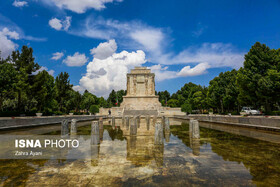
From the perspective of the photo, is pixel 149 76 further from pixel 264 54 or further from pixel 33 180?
pixel 33 180

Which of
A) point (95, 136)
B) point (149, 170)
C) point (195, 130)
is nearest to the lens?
point (149, 170)

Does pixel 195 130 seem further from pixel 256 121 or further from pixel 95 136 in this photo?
pixel 256 121

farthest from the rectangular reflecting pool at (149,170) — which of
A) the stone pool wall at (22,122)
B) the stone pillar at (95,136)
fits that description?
the stone pool wall at (22,122)

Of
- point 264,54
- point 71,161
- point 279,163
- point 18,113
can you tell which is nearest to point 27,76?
point 18,113

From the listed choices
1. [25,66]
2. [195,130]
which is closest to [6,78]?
[25,66]

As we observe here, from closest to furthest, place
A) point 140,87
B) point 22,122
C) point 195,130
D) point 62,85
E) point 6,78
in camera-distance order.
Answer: point 195,130, point 22,122, point 6,78, point 62,85, point 140,87

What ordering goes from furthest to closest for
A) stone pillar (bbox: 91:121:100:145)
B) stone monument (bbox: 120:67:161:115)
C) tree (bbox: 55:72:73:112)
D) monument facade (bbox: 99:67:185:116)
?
1. stone monument (bbox: 120:67:161:115)
2. monument facade (bbox: 99:67:185:116)
3. tree (bbox: 55:72:73:112)
4. stone pillar (bbox: 91:121:100:145)

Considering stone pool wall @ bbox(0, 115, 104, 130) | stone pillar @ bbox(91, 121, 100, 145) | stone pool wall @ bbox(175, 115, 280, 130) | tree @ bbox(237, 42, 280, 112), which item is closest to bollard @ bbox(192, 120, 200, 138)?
stone pillar @ bbox(91, 121, 100, 145)

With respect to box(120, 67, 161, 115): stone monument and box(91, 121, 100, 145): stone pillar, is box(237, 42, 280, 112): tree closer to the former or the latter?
box(120, 67, 161, 115): stone monument

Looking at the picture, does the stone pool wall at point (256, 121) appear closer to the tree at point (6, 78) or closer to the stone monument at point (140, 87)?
the tree at point (6, 78)

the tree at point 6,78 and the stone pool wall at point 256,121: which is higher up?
the tree at point 6,78

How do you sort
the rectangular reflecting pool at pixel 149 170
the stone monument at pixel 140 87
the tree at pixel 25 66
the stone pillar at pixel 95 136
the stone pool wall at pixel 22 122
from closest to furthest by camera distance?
the rectangular reflecting pool at pixel 149 170 → the stone pillar at pixel 95 136 → the stone pool wall at pixel 22 122 → the tree at pixel 25 66 → the stone monument at pixel 140 87

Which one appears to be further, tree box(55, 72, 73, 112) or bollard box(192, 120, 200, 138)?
tree box(55, 72, 73, 112)

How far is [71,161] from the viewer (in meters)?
5.24
